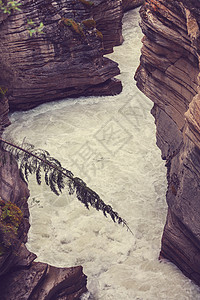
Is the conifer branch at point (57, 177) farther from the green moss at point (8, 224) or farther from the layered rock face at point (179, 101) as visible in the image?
the layered rock face at point (179, 101)

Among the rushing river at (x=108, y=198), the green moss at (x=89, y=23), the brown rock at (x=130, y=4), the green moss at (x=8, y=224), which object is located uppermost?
the green moss at (x=89, y=23)

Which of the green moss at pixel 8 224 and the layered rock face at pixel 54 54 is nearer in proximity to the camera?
the green moss at pixel 8 224

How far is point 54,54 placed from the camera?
560 inches

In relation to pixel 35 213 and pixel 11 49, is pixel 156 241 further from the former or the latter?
pixel 11 49

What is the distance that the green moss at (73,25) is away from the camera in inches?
550

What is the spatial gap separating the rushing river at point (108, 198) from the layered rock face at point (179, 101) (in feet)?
2.68

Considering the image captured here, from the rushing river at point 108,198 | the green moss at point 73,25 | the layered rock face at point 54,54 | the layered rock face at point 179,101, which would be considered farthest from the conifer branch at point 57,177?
the green moss at point 73,25

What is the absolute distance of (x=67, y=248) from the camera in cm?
1041

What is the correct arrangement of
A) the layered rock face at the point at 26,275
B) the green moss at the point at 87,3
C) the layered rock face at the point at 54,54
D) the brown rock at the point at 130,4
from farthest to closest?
the brown rock at the point at 130,4, the green moss at the point at 87,3, the layered rock face at the point at 54,54, the layered rock face at the point at 26,275

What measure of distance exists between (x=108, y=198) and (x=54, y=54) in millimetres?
5630

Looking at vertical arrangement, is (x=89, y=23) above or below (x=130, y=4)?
above

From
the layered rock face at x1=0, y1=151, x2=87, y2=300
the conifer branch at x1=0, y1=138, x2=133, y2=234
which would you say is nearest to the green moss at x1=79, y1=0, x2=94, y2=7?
the layered rock face at x1=0, y1=151, x2=87, y2=300

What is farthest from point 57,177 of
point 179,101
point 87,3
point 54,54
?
point 87,3

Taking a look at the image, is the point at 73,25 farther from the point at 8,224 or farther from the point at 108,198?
the point at 8,224
